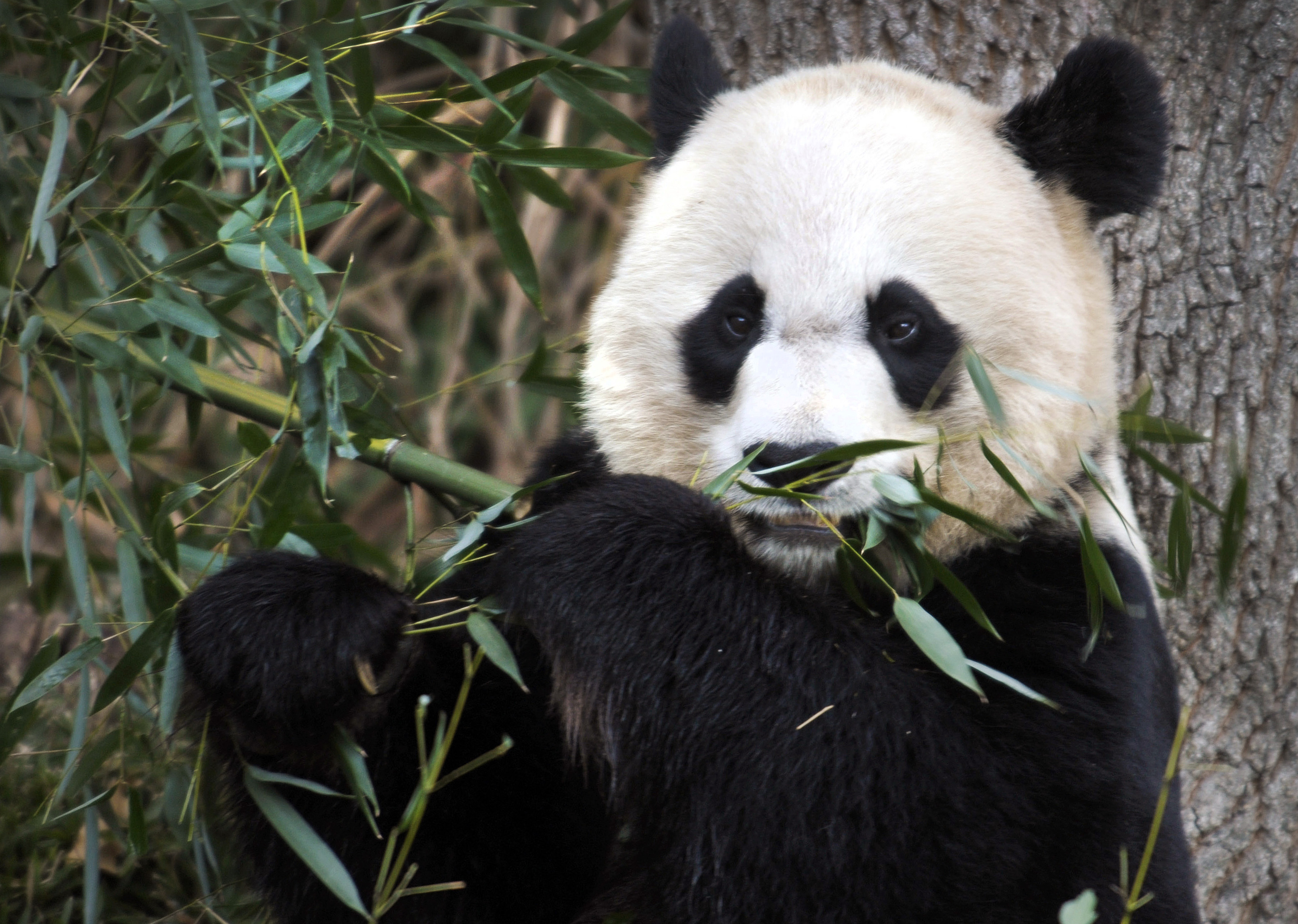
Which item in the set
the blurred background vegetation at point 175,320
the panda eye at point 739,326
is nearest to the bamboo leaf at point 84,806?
the blurred background vegetation at point 175,320

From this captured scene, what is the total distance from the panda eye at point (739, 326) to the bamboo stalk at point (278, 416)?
0.46 meters

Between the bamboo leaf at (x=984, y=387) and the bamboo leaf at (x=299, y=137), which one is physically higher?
the bamboo leaf at (x=299, y=137)

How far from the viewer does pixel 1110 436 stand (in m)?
2.01

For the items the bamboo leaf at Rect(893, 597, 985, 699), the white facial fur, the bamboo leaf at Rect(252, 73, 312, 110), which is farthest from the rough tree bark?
the bamboo leaf at Rect(252, 73, 312, 110)

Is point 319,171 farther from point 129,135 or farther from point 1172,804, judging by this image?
point 1172,804

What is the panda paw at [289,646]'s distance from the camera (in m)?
1.70

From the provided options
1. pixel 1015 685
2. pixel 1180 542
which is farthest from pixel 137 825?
pixel 1180 542

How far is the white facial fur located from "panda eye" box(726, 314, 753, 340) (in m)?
0.05

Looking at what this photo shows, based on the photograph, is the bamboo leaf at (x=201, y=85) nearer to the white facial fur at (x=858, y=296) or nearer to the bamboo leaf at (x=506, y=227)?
the bamboo leaf at (x=506, y=227)

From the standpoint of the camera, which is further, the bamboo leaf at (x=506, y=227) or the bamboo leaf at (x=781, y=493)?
the bamboo leaf at (x=506, y=227)

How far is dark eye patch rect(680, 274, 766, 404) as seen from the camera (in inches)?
75.5

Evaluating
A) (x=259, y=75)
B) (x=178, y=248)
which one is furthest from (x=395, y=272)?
(x=259, y=75)

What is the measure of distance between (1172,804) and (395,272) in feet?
12.3

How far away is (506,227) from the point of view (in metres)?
2.29
